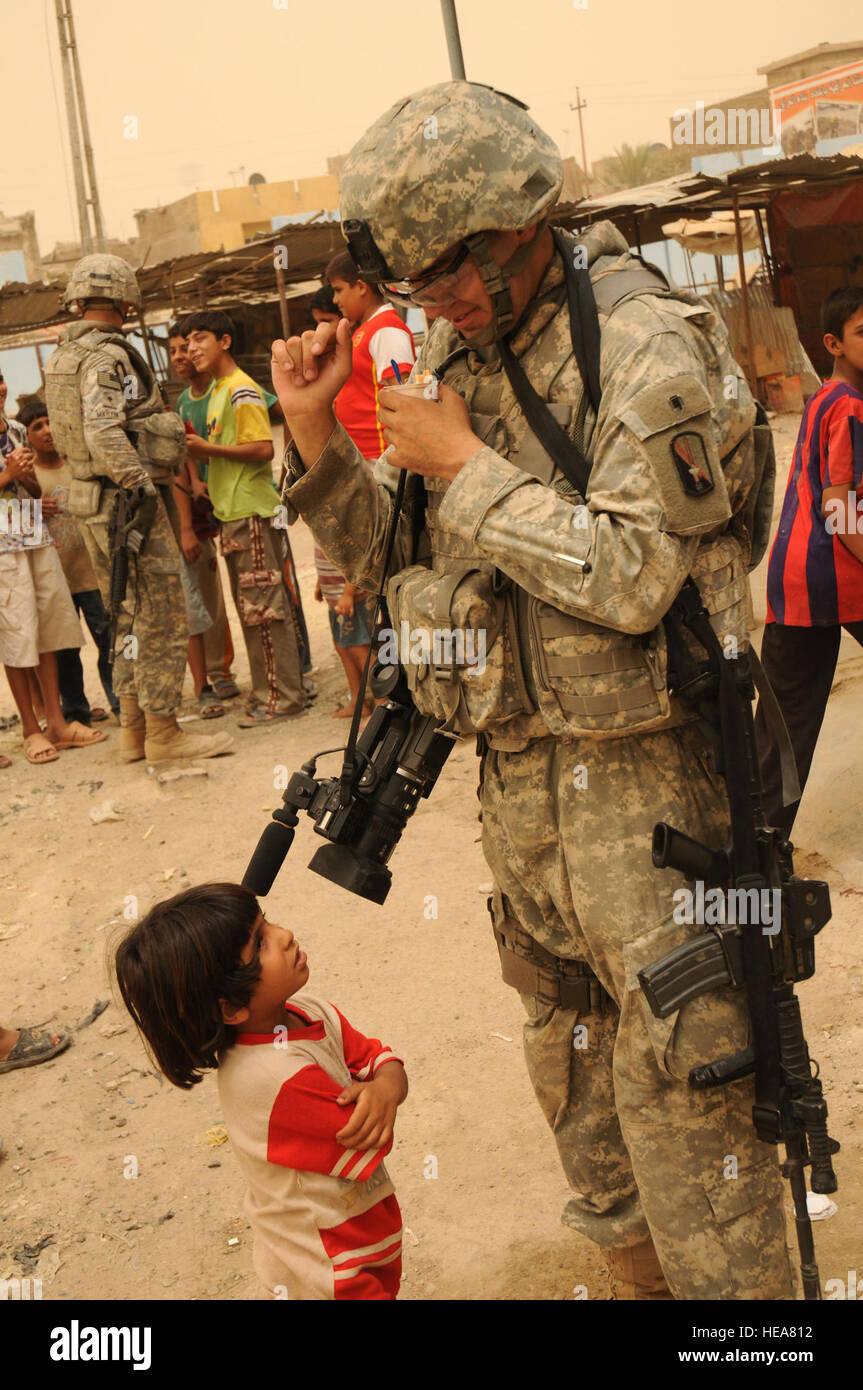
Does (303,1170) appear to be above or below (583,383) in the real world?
below

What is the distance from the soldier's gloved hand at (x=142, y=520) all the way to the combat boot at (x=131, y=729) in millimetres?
815

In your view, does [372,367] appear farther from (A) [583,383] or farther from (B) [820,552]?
(A) [583,383]

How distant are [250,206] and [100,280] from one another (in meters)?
27.9

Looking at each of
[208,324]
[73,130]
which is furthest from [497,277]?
[73,130]

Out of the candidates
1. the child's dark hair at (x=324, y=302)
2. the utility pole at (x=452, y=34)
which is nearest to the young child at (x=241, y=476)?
Result: the child's dark hair at (x=324, y=302)

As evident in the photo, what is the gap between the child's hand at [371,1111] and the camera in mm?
1934

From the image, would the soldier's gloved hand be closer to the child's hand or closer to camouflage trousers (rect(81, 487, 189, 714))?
camouflage trousers (rect(81, 487, 189, 714))

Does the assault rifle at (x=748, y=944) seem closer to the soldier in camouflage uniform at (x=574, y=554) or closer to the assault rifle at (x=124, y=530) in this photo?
the soldier in camouflage uniform at (x=574, y=554)

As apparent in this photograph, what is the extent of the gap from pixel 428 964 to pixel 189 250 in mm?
29180

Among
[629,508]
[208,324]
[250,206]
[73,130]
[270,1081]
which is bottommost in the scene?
[270,1081]

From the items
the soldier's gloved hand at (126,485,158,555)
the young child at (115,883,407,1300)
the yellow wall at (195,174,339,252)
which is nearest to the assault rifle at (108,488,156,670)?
the soldier's gloved hand at (126,485,158,555)

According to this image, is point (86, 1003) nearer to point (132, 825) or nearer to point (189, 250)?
point (132, 825)

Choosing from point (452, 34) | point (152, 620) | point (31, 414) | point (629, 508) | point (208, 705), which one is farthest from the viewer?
point (208, 705)

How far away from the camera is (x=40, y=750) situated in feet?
21.8
